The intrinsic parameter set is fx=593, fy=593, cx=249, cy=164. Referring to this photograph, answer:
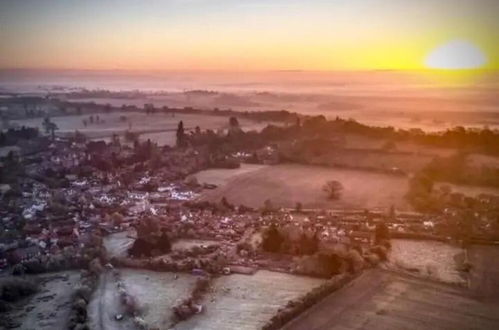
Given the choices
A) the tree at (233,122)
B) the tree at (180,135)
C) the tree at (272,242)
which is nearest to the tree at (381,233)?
the tree at (272,242)

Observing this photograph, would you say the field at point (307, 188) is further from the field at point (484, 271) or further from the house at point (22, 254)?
the house at point (22, 254)

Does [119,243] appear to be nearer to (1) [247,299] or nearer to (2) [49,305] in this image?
(2) [49,305]

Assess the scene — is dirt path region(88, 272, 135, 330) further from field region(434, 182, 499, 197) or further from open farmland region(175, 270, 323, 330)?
field region(434, 182, 499, 197)

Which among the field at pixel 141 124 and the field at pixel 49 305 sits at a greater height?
the field at pixel 141 124

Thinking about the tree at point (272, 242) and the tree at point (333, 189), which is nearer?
the tree at point (272, 242)

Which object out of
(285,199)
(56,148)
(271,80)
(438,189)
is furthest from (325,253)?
(56,148)
